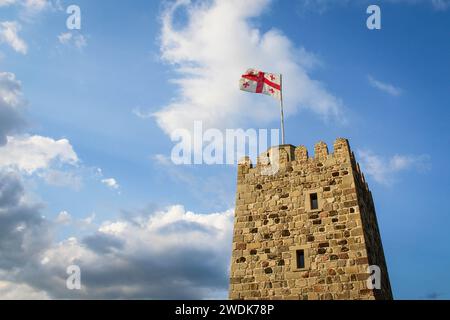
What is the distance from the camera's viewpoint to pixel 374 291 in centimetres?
1686

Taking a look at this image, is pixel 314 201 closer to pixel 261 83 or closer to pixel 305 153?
pixel 305 153

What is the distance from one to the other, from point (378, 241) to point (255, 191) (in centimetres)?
723

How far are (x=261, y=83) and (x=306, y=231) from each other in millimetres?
9692

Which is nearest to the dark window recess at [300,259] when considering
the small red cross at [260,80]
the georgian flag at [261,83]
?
the georgian flag at [261,83]

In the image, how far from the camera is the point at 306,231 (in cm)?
1902

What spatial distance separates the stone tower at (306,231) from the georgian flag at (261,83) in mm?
4030

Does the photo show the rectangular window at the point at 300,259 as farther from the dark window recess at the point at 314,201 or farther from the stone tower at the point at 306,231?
the dark window recess at the point at 314,201

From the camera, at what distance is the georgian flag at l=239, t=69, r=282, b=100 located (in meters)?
24.0

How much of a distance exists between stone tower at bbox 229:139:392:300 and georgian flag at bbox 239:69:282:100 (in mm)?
4030

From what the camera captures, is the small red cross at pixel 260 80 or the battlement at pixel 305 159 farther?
the small red cross at pixel 260 80

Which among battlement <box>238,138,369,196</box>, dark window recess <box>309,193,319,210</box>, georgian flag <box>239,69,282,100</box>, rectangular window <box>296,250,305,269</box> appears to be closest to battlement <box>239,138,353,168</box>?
battlement <box>238,138,369,196</box>

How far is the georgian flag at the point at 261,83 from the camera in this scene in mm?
24031

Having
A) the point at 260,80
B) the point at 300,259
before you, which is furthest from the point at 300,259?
the point at 260,80

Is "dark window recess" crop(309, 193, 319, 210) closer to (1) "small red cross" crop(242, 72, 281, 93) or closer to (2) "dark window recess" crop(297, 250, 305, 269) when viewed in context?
(2) "dark window recess" crop(297, 250, 305, 269)
